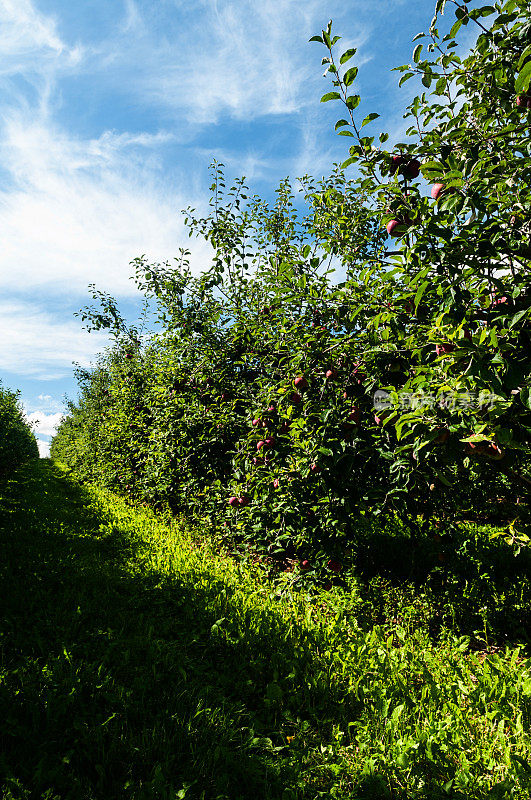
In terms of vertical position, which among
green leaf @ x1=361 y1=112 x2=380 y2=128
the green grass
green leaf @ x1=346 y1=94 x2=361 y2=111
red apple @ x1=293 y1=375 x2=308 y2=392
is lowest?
the green grass

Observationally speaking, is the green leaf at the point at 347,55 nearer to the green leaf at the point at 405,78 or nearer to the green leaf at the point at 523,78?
the green leaf at the point at 405,78

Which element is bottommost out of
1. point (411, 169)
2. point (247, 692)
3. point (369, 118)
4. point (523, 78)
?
point (247, 692)

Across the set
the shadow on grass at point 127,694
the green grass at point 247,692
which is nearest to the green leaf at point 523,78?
the green grass at point 247,692

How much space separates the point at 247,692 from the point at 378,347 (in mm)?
2166

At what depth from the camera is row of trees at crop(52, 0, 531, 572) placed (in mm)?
1609

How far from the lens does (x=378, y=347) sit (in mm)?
2129

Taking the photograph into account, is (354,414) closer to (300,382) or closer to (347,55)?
(300,382)

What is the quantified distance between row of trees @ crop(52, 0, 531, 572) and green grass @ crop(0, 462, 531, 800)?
71cm

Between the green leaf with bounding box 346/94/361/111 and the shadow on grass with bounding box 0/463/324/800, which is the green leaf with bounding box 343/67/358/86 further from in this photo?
the shadow on grass with bounding box 0/463/324/800

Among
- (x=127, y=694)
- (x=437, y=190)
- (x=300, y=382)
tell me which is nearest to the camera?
(x=437, y=190)

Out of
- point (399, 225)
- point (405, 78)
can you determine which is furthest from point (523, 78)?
point (405, 78)

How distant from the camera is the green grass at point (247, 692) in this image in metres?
1.78

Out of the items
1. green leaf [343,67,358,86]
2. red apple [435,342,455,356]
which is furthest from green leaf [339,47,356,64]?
red apple [435,342,455,356]

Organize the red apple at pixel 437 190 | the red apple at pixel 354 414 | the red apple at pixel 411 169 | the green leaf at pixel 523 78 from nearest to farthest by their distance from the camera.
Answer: the green leaf at pixel 523 78, the red apple at pixel 437 190, the red apple at pixel 411 169, the red apple at pixel 354 414
